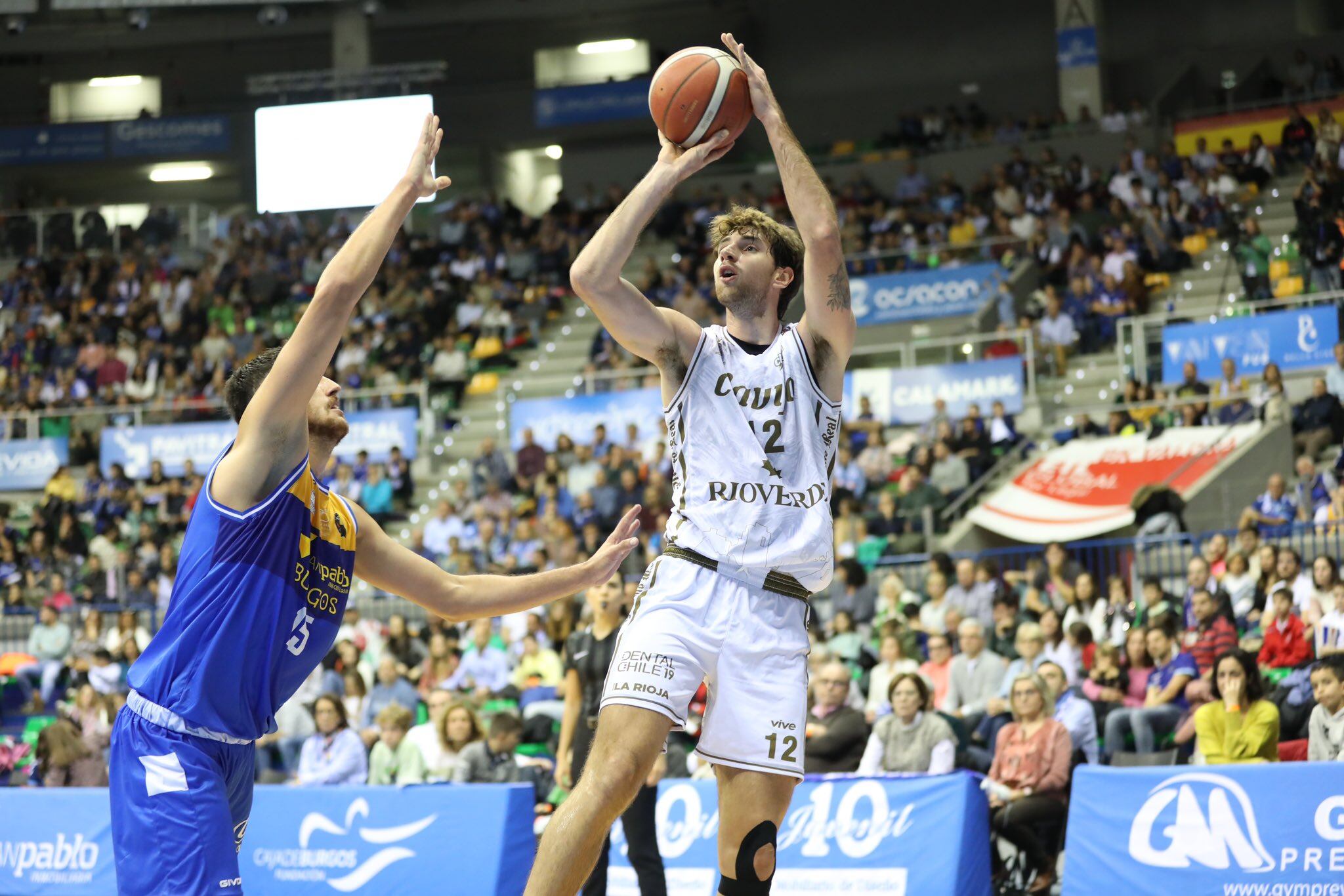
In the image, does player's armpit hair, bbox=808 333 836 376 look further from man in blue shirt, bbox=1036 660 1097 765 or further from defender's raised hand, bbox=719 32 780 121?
man in blue shirt, bbox=1036 660 1097 765

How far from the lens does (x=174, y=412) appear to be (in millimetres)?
24703

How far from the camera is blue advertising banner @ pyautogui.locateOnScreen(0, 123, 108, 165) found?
35.0 m

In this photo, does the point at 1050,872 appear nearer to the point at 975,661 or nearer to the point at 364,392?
the point at 975,661

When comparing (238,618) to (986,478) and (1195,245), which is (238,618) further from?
(1195,245)

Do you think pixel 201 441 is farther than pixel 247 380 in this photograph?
Yes

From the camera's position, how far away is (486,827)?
9914mm

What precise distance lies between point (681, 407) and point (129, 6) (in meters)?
26.4

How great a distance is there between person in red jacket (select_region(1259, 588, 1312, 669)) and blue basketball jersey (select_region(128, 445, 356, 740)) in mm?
9345

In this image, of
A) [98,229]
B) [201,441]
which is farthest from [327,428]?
[98,229]

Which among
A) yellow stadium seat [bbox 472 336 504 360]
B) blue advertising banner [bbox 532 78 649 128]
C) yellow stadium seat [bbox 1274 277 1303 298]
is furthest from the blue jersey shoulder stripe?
blue advertising banner [bbox 532 78 649 128]

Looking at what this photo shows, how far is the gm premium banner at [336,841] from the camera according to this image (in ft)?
32.5

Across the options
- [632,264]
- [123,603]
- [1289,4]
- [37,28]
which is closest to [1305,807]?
[123,603]

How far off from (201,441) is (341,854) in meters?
14.4

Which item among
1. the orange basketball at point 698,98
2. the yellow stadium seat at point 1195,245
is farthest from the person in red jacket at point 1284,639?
the yellow stadium seat at point 1195,245
